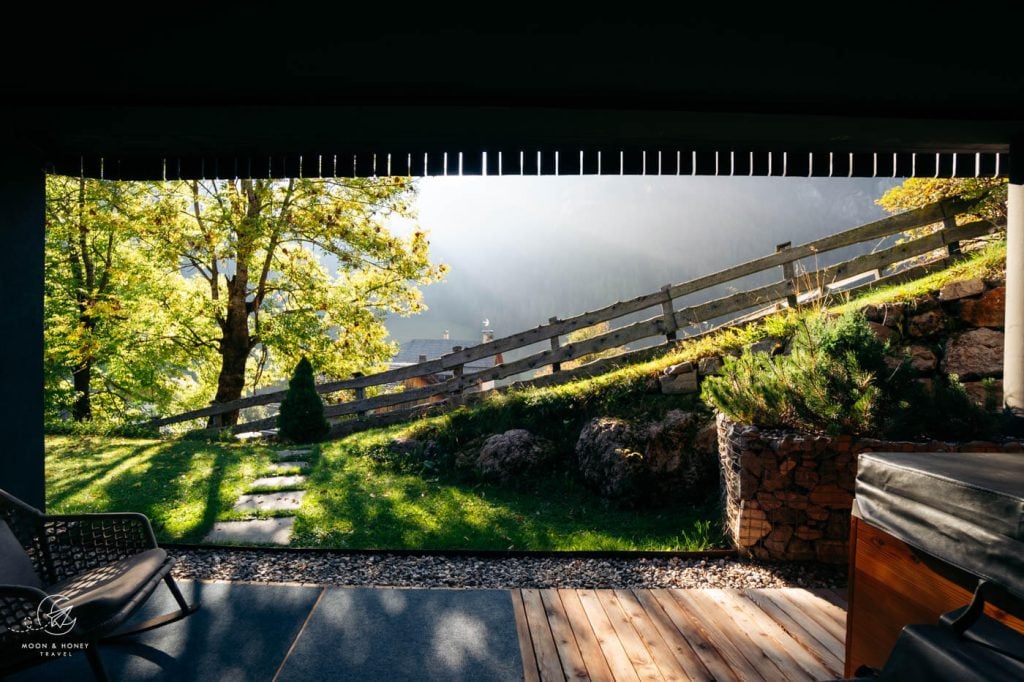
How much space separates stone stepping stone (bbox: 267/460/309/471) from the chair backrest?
357cm

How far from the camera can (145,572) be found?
248cm

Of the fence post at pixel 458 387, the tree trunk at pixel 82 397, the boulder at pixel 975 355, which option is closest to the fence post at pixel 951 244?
the boulder at pixel 975 355

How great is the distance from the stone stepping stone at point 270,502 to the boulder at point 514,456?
191cm

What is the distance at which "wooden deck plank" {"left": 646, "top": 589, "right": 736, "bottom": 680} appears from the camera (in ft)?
7.80

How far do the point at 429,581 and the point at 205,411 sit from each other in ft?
28.3

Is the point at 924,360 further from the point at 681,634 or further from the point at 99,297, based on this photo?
the point at 99,297

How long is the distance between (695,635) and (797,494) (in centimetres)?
151

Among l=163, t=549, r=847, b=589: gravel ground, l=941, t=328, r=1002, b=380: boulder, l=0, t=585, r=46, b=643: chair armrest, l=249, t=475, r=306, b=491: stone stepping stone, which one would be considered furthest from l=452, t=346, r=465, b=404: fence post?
l=0, t=585, r=46, b=643: chair armrest

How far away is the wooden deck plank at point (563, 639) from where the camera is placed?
2.34 m

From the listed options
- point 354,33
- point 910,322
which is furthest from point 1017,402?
point 354,33

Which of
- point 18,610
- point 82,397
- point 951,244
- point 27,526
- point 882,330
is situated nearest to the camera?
point 18,610

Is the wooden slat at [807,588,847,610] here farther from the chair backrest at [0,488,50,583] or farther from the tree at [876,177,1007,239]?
the tree at [876,177,1007,239]

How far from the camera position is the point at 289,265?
1083 cm

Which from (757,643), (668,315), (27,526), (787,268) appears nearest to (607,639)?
(757,643)
